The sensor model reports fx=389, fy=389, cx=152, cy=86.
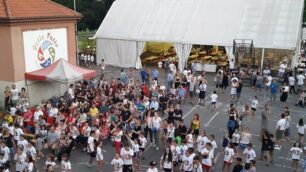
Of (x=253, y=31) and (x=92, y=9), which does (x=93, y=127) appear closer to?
(x=253, y=31)

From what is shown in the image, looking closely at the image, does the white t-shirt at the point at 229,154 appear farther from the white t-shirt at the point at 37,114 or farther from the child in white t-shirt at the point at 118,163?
the white t-shirt at the point at 37,114

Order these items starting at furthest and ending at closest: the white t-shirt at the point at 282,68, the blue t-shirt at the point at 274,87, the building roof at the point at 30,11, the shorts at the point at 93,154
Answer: the white t-shirt at the point at 282,68, the blue t-shirt at the point at 274,87, the building roof at the point at 30,11, the shorts at the point at 93,154

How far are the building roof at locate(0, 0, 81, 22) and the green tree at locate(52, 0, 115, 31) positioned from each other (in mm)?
31974

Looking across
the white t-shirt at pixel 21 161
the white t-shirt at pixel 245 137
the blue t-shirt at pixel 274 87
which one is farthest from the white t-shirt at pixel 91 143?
the blue t-shirt at pixel 274 87

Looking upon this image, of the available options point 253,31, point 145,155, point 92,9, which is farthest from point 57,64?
point 92,9

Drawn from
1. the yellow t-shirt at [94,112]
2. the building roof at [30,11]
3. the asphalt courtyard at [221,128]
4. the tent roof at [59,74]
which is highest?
the building roof at [30,11]

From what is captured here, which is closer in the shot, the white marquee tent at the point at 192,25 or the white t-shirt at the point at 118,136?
the white t-shirt at the point at 118,136

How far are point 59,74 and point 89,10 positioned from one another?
35.6m

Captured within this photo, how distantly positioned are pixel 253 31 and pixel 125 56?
980 centimetres

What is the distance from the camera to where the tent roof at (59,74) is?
19062 mm

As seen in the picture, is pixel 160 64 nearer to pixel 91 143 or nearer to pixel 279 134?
pixel 279 134

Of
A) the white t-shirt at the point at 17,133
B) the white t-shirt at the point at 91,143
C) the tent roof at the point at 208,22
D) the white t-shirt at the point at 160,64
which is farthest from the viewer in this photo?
the white t-shirt at the point at 160,64

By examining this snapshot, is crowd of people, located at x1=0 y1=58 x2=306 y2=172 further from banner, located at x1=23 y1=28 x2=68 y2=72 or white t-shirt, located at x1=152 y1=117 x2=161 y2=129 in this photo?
banner, located at x1=23 y1=28 x2=68 y2=72

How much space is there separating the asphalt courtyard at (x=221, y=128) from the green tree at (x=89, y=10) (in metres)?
31.7
